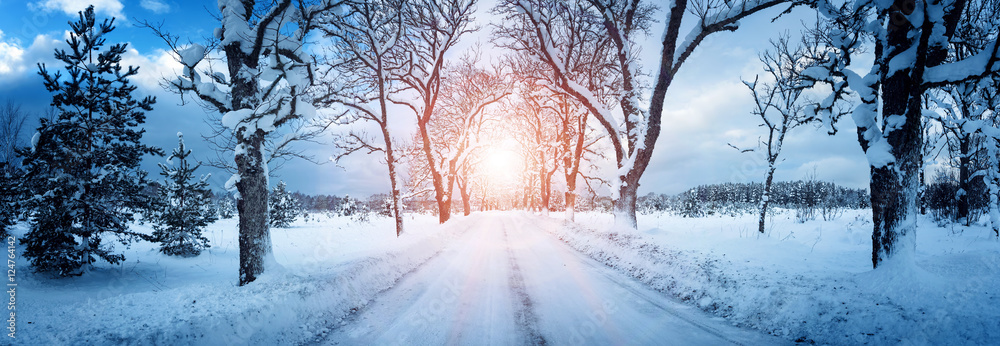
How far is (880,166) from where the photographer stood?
4.66 metres

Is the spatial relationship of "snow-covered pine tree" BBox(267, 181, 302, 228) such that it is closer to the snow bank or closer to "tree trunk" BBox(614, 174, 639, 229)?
the snow bank

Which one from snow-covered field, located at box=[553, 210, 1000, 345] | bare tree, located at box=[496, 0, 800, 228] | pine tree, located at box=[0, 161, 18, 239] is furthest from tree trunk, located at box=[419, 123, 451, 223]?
pine tree, located at box=[0, 161, 18, 239]

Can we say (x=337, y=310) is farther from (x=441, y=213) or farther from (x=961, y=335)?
(x=441, y=213)

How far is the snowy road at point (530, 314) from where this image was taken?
11.6ft

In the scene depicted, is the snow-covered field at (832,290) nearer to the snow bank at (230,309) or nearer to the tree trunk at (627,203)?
the tree trunk at (627,203)

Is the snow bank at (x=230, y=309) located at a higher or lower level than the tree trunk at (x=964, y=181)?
lower

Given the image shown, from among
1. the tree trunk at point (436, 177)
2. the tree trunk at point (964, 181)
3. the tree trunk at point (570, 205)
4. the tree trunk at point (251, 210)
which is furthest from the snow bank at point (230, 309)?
the tree trunk at point (964, 181)

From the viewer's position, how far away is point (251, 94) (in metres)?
5.99

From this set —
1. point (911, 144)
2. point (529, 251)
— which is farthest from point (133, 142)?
point (911, 144)

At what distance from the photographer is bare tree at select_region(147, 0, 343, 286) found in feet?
18.9

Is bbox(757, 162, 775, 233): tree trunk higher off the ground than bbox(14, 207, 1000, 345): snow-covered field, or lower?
higher

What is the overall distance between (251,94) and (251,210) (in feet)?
6.80

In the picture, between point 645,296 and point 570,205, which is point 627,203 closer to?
point 645,296

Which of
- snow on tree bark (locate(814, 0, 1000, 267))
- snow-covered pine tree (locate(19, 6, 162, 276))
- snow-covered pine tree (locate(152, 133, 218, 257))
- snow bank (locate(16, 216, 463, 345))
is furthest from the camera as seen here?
snow-covered pine tree (locate(152, 133, 218, 257))
